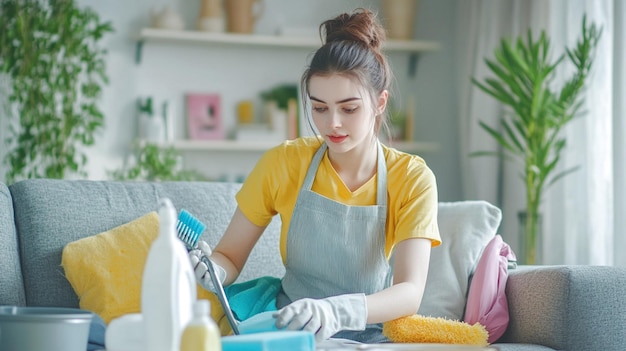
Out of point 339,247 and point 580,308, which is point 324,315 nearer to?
point 339,247

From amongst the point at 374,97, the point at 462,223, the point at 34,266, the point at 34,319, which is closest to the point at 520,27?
the point at 462,223

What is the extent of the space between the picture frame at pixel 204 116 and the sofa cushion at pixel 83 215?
6.60 feet

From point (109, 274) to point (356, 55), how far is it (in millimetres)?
749

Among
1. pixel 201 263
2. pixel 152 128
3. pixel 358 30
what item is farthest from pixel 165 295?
pixel 152 128

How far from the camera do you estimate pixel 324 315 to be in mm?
1512

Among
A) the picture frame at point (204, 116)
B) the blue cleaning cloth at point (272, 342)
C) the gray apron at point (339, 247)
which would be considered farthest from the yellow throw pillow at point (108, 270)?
the picture frame at point (204, 116)

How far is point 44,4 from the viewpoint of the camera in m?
4.04

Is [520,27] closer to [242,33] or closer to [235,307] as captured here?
[242,33]

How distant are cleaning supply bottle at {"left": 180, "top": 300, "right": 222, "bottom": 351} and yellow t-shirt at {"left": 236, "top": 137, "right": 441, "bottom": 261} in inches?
34.6

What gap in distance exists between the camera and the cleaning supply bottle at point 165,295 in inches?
45.6

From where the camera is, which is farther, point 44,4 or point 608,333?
point 44,4

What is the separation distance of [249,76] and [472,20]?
3.85 feet

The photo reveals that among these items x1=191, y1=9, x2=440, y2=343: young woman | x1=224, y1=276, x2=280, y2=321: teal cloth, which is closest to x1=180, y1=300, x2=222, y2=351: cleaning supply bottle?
x1=191, y1=9, x2=440, y2=343: young woman

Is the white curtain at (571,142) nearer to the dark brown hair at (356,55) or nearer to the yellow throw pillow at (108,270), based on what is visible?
the dark brown hair at (356,55)
